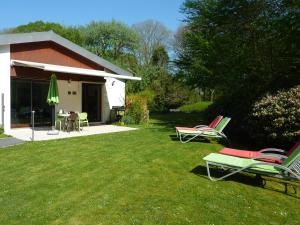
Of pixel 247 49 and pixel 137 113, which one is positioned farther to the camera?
pixel 137 113

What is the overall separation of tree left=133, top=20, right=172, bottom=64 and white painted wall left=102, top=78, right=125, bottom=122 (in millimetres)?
27908

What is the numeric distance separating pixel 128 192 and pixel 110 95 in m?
17.6

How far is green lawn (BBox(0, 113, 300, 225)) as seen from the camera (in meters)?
6.18

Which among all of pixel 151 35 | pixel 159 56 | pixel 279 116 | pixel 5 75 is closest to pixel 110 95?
pixel 5 75

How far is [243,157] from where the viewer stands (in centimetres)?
930

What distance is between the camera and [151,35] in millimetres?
53781

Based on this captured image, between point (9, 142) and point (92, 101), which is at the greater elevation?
point (92, 101)

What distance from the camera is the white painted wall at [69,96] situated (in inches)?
834

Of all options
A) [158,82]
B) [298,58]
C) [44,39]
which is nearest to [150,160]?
[298,58]

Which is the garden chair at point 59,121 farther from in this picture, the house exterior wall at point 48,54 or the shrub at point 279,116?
the shrub at point 279,116

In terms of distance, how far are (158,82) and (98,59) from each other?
1659 cm

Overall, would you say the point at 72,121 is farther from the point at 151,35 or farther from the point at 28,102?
the point at 151,35

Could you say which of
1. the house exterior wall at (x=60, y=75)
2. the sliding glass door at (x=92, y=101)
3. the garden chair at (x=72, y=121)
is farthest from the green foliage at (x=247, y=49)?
the sliding glass door at (x=92, y=101)

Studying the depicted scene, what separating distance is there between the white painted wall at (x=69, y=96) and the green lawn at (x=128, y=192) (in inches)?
384
